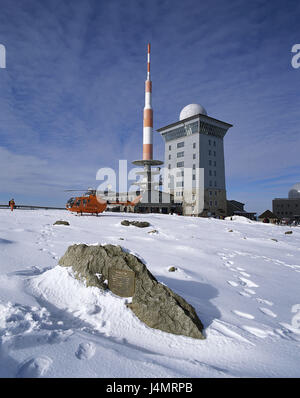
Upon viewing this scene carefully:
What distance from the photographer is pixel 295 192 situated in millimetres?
80750

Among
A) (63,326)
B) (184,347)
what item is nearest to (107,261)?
(63,326)

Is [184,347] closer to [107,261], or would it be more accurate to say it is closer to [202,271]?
[107,261]

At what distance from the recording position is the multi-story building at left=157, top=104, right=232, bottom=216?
57.5 meters

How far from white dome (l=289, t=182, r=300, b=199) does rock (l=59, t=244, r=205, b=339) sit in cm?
9280

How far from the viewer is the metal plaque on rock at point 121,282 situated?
405 centimetres

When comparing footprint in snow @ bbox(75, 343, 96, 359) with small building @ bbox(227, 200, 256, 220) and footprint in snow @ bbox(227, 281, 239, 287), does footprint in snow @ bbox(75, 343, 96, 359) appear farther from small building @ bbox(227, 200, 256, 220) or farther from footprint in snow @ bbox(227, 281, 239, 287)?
small building @ bbox(227, 200, 256, 220)

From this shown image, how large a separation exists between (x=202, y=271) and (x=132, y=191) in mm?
52104

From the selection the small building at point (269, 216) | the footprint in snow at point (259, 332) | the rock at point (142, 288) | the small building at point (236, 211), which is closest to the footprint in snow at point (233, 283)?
the footprint in snow at point (259, 332)

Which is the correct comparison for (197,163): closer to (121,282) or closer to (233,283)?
(233,283)

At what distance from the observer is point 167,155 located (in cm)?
6619

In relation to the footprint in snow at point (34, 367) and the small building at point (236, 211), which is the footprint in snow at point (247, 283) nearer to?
the footprint in snow at point (34, 367)

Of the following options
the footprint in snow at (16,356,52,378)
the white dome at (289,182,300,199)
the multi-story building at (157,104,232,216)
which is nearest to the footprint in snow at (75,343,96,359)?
the footprint in snow at (16,356,52,378)

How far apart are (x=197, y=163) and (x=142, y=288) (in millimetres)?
56653

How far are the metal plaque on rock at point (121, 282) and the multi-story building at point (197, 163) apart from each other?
53.3 metres
